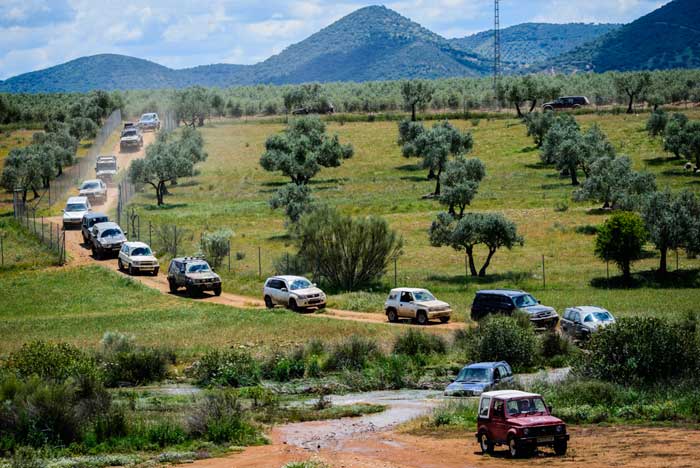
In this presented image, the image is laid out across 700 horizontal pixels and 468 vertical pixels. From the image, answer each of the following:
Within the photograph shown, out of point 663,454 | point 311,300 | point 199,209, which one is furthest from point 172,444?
point 199,209

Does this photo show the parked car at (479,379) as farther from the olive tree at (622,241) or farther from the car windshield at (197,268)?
the olive tree at (622,241)

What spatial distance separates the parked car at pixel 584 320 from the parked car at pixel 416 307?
18.6 ft

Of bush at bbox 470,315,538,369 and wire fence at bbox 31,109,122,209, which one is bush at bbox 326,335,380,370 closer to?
bush at bbox 470,315,538,369

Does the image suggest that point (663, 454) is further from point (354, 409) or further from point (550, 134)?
point (550, 134)

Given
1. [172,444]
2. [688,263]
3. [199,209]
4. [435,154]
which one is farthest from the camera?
[435,154]

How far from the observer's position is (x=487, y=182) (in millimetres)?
94938

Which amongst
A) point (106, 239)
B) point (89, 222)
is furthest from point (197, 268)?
point (89, 222)

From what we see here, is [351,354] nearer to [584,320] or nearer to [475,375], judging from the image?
[475,375]

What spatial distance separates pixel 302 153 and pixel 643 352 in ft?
221

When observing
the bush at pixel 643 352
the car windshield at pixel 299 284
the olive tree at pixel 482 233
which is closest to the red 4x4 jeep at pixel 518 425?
the bush at pixel 643 352

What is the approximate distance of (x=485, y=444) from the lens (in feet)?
75.8

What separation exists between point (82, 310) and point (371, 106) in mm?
111451

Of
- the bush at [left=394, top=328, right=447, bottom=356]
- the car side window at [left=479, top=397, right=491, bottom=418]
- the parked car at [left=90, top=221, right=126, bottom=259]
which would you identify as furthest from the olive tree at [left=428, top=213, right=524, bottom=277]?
the car side window at [left=479, top=397, right=491, bottom=418]

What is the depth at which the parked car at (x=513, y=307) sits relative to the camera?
4025 cm
